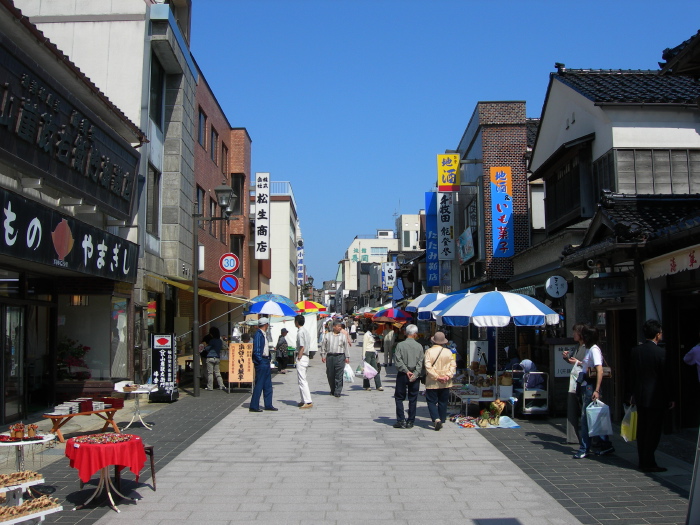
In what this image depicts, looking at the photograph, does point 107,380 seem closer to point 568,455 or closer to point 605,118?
point 568,455

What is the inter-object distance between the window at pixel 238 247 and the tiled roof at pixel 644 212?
2218cm

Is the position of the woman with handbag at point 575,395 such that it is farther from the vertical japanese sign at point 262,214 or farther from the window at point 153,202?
the vertical japanese sign at point 262,214

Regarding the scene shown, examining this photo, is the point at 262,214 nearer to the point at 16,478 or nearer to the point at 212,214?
the point at 212,214

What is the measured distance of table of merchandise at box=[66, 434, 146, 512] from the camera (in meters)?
6.57

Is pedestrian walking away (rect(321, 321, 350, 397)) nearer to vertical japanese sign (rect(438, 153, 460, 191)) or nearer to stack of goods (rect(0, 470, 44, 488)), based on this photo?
stack of goods (rect(0, 470, 44, 488))

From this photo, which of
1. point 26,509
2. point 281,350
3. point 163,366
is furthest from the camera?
point 281,350

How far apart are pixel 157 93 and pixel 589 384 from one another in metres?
14.4

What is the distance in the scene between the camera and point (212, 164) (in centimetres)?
2545

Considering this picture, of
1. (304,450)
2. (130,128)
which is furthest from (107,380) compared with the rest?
(304,450)

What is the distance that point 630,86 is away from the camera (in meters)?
15.2

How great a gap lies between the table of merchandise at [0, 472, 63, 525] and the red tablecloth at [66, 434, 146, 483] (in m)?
0.51

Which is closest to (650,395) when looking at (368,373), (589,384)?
(589,384)

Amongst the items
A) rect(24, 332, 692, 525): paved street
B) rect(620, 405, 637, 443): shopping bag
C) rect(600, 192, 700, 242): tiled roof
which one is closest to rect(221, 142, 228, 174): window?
rect(24, 332, 692, 525): paved street

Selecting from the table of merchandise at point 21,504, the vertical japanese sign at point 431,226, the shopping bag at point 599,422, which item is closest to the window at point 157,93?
the table of merchandise at point 21,504
